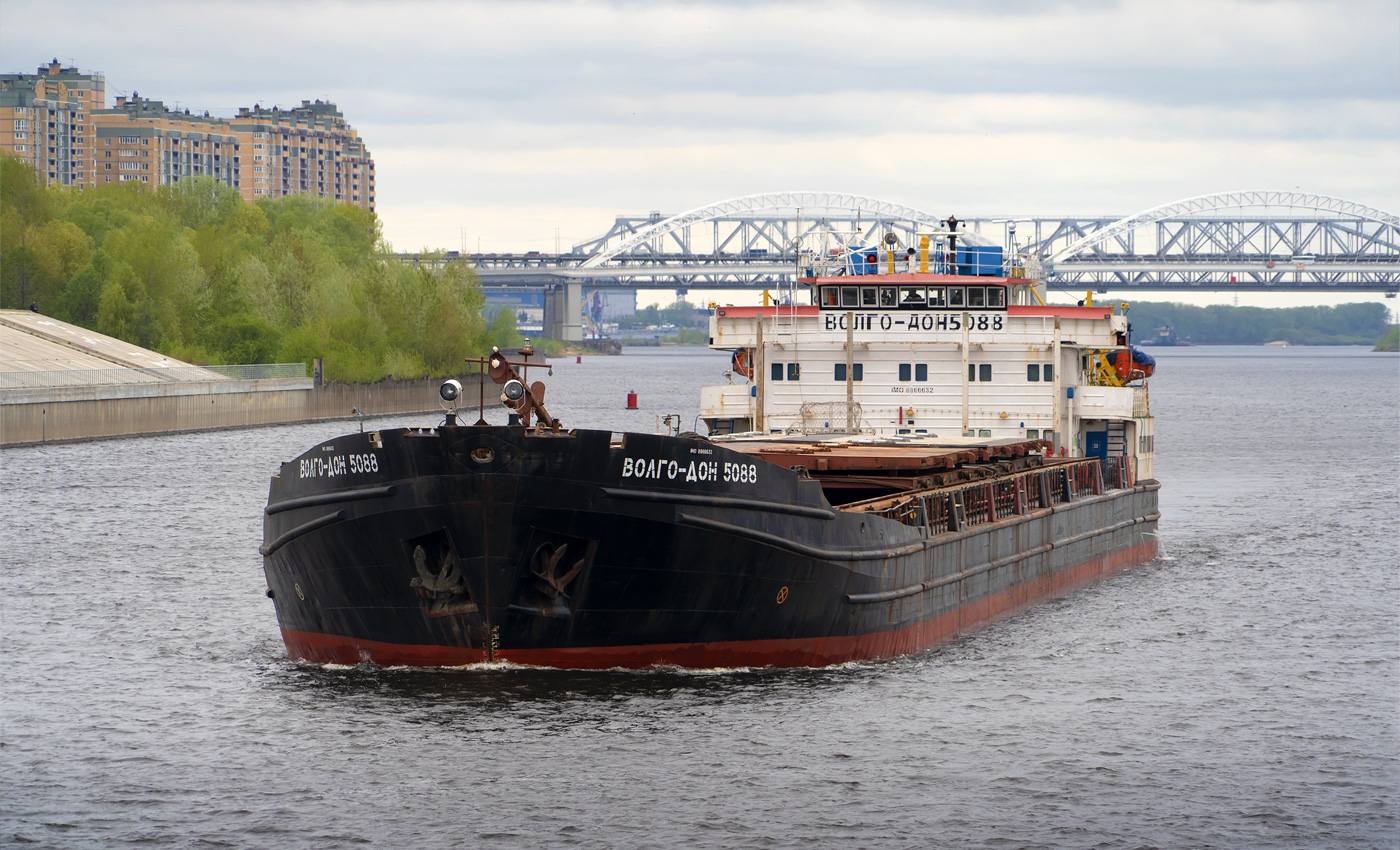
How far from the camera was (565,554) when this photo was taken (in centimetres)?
2053

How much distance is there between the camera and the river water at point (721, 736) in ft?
54.8

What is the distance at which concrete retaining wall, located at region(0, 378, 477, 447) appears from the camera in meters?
63.6

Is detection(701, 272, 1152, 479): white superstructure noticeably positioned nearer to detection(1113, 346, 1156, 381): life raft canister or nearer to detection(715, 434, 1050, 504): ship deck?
detection(715, 434, 1050, 504): ship deck

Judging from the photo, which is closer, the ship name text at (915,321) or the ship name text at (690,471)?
the ship name text at (690,471)

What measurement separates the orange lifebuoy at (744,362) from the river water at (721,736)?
31.0 feet

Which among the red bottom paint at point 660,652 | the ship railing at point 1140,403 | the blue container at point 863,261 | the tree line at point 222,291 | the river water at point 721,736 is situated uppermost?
the tree line at point 222,291

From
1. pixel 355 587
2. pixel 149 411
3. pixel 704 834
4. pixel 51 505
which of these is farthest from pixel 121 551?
pixel 149 411

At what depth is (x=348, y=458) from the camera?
21.0m

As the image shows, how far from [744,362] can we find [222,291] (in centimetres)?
6212

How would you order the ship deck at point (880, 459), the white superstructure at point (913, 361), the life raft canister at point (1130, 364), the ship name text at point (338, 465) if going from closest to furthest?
the ship name text at point (338, 465) → the ship deck at point (880, 459) → the white superstructure at point (913, 361) → the life raft canister at point (1130, 364)

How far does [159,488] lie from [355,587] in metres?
31.2

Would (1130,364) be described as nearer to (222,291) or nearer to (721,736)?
(721,736)

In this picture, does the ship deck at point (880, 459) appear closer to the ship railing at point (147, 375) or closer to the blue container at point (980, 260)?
the blue container at point (980, 260)

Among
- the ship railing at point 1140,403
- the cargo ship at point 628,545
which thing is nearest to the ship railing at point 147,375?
the cargo ship at point 628,545
